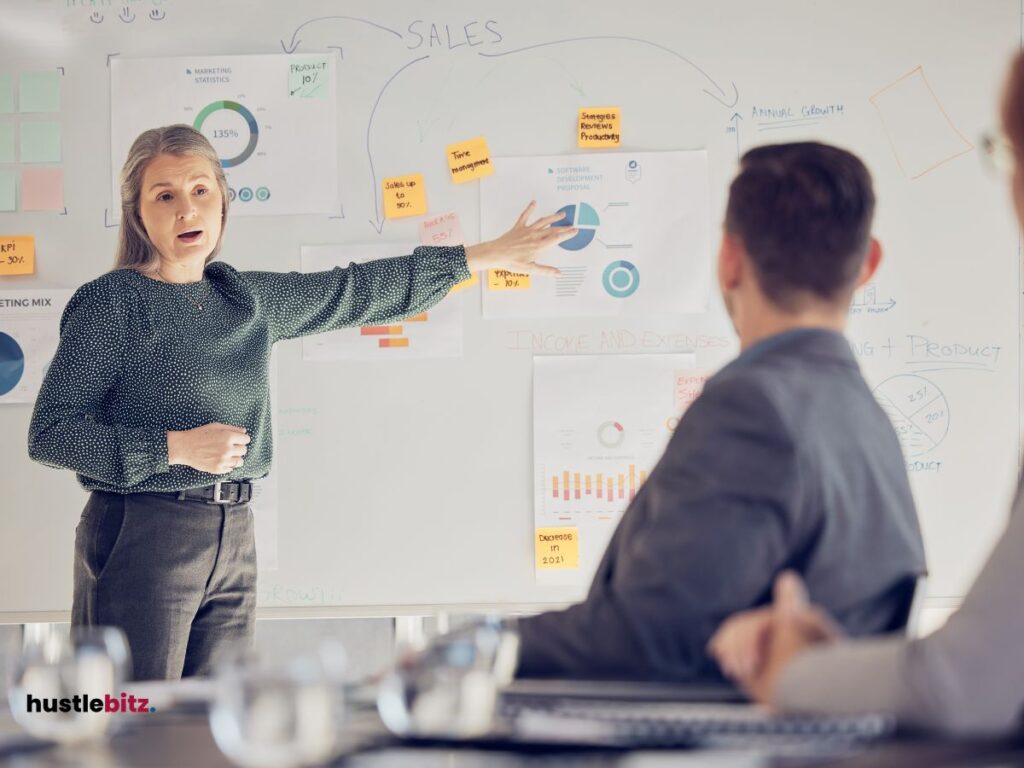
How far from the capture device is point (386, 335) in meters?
2.90

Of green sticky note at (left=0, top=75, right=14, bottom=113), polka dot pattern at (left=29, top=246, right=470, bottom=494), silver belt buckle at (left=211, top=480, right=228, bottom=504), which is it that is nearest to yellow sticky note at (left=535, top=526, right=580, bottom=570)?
polka dot pattern at (left=29, top=246, right=470, bottom=494)

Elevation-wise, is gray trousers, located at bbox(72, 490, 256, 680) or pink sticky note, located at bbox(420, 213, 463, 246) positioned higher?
pink sticky note, located at bbox(420, 213, 463, 246)

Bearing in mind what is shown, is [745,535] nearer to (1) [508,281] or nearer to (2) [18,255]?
(1) [508,281]

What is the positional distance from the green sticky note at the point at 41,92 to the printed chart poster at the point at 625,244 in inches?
46.3

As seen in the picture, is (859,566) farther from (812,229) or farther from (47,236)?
(47,236)

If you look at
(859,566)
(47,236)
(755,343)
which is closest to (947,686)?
(859,566)

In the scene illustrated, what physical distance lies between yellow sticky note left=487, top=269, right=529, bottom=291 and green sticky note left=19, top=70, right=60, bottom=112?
3.94 ft

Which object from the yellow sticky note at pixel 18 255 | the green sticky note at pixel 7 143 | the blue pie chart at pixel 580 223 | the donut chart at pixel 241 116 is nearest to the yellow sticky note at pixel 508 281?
the blue pie chart at pixel 580 223

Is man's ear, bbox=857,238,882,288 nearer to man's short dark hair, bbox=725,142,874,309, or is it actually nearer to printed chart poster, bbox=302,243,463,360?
man's short dark hair, bbox=725,142,874,309

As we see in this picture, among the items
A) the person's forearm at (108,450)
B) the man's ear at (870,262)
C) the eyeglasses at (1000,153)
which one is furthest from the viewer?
the person's forearm at (108,450)

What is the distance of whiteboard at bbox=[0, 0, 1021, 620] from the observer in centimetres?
288

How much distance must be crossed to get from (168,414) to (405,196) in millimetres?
1027

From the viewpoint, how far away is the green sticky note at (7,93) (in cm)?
295

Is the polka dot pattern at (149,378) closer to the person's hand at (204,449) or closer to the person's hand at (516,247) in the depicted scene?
the person's hand at (204,449)
